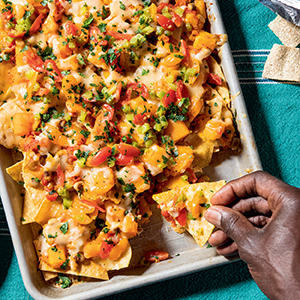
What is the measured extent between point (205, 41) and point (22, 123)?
5.66 ft

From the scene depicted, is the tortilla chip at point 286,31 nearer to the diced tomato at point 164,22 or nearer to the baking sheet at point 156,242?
the baking sheet at point 156,242

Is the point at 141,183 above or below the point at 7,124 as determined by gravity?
below

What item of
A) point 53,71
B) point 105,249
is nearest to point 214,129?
point 105,249

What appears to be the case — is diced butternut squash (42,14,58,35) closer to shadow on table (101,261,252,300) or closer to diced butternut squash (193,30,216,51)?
diced butternut squash (193,30,216,51)

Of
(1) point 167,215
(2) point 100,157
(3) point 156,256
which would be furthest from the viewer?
(3) point 156,256

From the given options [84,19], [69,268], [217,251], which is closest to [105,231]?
[69,268]

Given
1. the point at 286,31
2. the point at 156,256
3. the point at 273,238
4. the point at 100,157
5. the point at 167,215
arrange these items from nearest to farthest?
the point at 273,238 < the point at 100,157 < the point at 167,215 < the point at 156,256 < the point at 286,31

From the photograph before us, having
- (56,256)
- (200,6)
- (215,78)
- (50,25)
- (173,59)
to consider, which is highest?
(50,25)

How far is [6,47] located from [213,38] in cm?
184

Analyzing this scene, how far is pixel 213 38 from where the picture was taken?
2.92m

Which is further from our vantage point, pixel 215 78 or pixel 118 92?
pixel 215 78

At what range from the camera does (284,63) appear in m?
3.25

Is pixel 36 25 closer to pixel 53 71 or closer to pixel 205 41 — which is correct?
pixel 53 71

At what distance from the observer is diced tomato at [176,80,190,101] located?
9.11ft
